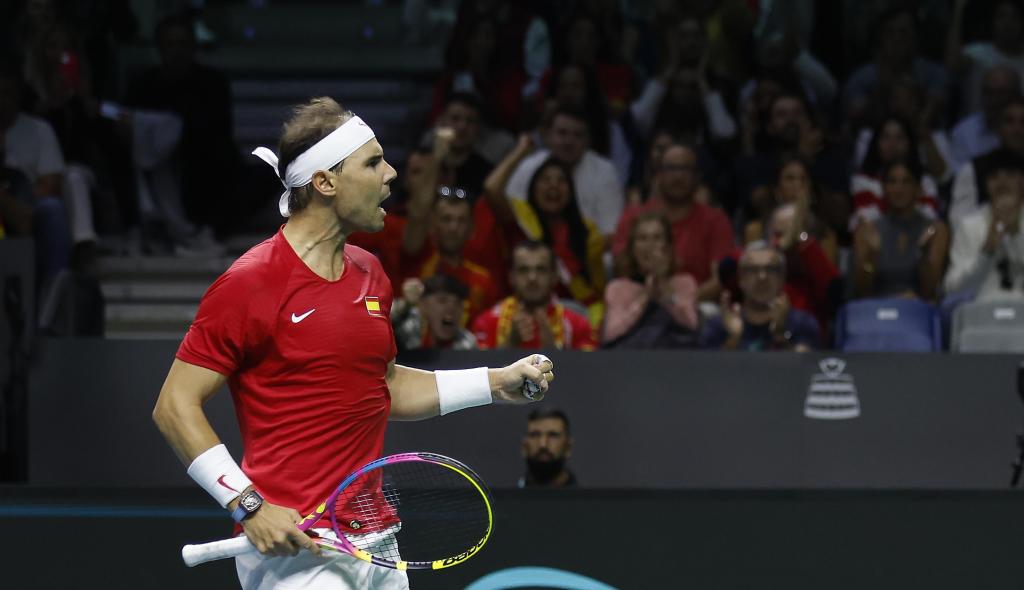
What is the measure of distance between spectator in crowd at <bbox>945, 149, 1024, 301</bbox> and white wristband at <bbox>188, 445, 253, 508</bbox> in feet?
15.9

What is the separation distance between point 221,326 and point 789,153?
18.4 ft

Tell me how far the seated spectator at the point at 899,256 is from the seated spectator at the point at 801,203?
0.63ft

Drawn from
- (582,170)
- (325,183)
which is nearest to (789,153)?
(582,170)

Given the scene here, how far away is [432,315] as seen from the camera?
6926mm

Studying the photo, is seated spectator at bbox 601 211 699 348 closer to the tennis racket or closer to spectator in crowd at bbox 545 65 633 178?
spectator in crowd at bbox 545 65 633 178

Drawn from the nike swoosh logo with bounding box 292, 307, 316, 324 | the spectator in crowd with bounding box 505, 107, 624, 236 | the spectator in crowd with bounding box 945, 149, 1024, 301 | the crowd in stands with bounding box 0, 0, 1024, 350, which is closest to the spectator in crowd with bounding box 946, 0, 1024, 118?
the crowd in stands with bounding box 0, 0, 1024, 350

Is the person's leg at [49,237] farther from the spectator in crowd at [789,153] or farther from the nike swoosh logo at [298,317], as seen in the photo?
the nike swoosh logo at [298,317]

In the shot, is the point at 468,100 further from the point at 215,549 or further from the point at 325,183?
the point at 215,549

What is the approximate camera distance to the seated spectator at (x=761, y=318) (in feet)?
23.0

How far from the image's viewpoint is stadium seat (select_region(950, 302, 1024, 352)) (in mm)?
6992

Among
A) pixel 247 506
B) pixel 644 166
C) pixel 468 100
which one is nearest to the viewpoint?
pixel 247 506

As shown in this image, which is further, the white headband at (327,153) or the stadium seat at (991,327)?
the stadium seat at (991,327)

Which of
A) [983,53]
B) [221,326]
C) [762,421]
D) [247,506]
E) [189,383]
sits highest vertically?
[983,53]

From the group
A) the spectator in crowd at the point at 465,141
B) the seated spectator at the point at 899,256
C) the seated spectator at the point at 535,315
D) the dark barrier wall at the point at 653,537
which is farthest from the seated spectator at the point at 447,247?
the dark barrier wall at the point at 653,537
